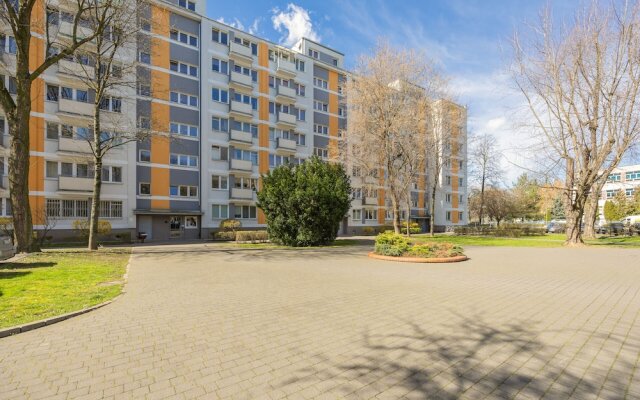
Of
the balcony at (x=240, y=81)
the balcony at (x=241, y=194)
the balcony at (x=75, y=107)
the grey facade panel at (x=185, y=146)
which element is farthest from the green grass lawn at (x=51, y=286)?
the balcony at (x=240, y=81)

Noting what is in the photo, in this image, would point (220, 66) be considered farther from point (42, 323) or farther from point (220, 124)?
point (42, 323)

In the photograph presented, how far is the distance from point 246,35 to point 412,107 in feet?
70.3

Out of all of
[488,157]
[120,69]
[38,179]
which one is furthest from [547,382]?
[488,157]

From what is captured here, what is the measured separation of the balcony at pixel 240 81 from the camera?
35.9 meters

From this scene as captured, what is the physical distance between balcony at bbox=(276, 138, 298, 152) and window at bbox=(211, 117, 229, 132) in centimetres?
599

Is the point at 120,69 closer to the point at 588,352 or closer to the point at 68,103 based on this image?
the point at 68,103

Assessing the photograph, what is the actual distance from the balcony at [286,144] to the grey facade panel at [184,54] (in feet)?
37.8

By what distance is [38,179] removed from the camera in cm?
2678

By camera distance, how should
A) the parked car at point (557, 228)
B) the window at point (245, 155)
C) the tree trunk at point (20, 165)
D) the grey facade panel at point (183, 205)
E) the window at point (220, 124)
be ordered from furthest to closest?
the parked car at point (557, 228)
the window at point (245, 155)
the window at point (220, 124)
the grey facade panel at point (183, 205)
the tree trunk at point (20, 165)

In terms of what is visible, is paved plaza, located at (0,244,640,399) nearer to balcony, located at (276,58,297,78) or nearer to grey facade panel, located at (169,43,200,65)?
grey facade panel, located at (169,43,200,65)

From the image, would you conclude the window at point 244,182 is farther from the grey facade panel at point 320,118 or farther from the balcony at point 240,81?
the grey facade panel at point 320,118

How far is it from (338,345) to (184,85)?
3450cm

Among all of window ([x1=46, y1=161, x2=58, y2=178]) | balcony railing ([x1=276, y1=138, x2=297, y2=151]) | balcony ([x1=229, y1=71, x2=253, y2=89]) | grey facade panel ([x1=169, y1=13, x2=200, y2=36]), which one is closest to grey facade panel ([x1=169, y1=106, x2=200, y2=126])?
balcony ([x1=229, y1=71, x2=253, y2=89])

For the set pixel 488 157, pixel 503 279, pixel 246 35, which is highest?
pixel 246 35
